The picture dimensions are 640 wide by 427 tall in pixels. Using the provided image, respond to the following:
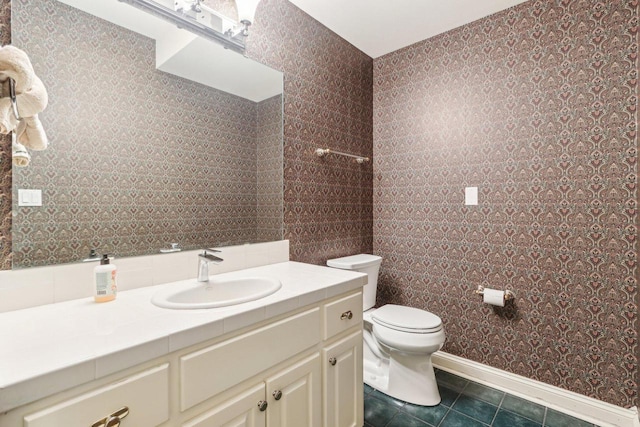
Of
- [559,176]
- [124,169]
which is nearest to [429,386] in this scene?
[559,176]

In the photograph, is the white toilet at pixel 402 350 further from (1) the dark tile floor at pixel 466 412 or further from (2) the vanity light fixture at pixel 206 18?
(2) the vanity light fixture at pixel 206 18

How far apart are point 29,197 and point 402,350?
1.85 m

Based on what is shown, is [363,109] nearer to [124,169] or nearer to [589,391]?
[124,169]

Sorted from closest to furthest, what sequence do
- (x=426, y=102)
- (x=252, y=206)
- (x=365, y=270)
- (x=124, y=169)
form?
(x=124, y=169)
(x=252, y=206)
(x=365, y=270)
(x=426, y=102)

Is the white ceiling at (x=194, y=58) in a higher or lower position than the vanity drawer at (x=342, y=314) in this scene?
higher

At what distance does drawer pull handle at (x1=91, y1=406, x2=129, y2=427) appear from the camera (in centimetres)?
65

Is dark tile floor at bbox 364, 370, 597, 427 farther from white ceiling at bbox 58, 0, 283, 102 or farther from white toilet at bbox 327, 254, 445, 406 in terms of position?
white ceiling at bbox 58, 0, 283, 102

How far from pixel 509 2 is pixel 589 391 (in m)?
2.34

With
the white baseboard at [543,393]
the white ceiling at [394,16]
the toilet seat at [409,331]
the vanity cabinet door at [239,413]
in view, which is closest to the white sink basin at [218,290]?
the vanity cabinet door at [239,413]

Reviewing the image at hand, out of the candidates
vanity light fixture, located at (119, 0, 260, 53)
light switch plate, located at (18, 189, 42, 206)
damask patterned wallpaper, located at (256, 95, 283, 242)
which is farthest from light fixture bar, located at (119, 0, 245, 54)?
light switch plate, located at (18, 189, 42, 206)

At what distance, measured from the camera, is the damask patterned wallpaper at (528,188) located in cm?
161

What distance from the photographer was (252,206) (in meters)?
1.67

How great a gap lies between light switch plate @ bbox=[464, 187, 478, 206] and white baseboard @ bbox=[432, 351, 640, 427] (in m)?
1.10

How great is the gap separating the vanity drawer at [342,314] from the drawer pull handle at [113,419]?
0.71m
